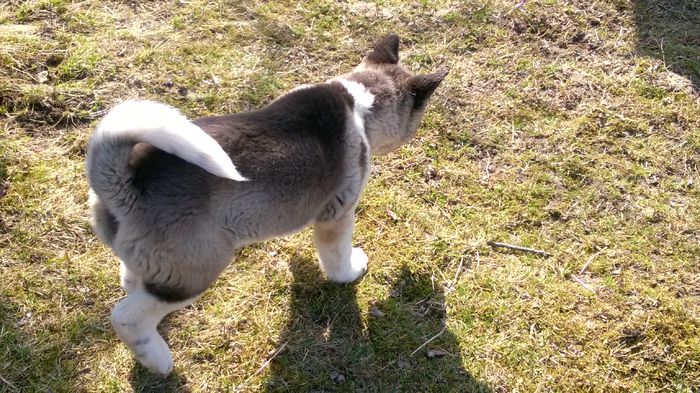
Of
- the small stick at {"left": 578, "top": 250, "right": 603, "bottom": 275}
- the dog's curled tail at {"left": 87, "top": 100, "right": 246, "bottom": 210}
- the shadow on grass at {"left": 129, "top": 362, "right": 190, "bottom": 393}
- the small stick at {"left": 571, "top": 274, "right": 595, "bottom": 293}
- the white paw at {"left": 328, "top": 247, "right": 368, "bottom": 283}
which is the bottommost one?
the small stick at {"left": 571, "top": 274, "right": 595, "bottom": 293}

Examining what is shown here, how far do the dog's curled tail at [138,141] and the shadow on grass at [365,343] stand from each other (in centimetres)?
134

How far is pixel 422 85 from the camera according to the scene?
3.41m

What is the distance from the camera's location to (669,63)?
16.6 ft

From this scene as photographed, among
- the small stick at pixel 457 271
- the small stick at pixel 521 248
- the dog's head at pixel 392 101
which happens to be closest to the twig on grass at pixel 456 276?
the small stick at pixel 457 271

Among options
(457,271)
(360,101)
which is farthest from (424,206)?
(360,101)

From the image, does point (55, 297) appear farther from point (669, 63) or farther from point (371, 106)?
point (669, 63)

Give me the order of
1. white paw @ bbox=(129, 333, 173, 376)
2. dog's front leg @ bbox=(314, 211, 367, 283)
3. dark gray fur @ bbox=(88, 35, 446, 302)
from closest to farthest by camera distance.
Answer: dark gray fur @ bbox=(88, 35, 446, 302)
white paw @ bbox=(129, 333, 173, 376)
dog's front leg @ bbox=(314, 211, 367, 283)

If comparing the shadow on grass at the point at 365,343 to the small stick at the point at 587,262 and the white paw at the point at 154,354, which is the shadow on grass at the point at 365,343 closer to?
the white paw at the point at 154,354

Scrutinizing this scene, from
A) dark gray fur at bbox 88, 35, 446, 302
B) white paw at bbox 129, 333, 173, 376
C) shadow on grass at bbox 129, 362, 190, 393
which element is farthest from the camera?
shadow on grass at bbox 129, 362, 190, 393

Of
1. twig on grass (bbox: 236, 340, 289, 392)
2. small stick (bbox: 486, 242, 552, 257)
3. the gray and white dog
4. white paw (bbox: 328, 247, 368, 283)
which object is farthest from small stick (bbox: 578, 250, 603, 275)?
twig on grass (bbox: 236, 340, 289, 392)

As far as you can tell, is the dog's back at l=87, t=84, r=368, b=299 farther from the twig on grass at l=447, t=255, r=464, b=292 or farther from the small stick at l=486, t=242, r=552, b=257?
the small stick at l=486, t=242, r=552, b=257

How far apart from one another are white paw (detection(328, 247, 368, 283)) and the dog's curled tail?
4.37 feet

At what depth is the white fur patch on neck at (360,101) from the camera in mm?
3238

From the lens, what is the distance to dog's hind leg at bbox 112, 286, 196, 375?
106 inches
